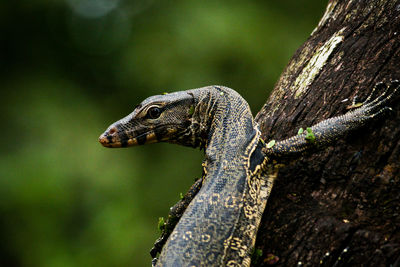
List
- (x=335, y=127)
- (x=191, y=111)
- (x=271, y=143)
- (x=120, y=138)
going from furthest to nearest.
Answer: (x=191, y=111), (x=120, y=138), (x=271, y=143), (x=335, y=127)

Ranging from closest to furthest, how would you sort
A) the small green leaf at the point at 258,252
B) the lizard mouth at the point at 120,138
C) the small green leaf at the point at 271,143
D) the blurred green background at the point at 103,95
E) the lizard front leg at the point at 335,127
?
the small green leaf at the point at 258,252 → the lizard front leg at the point at 335,127 → the small green leaf at the point at 271,143 → the lizard mouth at the point at 120,138 → the blurred green background at the point at 103,95

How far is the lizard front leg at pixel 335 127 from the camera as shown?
4938 millimetres

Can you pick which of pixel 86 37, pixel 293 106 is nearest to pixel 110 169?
pixel 86 37

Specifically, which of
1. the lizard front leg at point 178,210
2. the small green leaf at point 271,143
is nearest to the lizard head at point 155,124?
the lizard front leg at point 178,210

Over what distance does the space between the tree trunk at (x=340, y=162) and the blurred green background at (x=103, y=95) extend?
6.84m

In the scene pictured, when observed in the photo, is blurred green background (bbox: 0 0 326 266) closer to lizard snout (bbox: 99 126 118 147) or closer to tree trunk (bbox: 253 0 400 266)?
lizard snout (bbox: 99 126 118 147)

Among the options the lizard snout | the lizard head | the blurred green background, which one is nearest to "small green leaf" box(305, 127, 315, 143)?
the lizard head

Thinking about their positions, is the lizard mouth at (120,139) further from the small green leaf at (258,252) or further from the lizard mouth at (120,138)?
the small green leaf at (258,252)

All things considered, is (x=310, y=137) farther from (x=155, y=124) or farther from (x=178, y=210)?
(x=155, y=124)

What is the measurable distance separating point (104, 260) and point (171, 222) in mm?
6066

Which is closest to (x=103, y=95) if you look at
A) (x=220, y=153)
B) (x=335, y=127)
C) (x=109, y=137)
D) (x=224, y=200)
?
(x=109, y=137)

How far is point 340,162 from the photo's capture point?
486cm

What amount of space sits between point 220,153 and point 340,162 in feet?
4.32

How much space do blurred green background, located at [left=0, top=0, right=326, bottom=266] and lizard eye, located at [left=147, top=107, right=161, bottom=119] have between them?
19.8 ft
